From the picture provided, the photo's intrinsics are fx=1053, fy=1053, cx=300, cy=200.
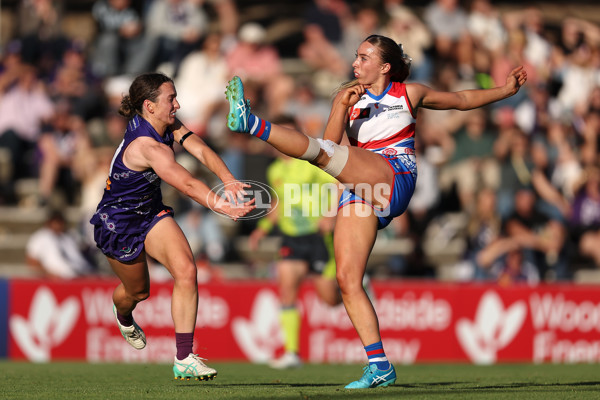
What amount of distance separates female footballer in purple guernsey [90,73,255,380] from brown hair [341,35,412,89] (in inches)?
55.1

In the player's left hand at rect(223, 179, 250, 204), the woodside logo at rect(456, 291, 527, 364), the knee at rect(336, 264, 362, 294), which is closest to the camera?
the player's left hand at rect(223, 179, 250, 204)

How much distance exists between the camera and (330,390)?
25.6 feet

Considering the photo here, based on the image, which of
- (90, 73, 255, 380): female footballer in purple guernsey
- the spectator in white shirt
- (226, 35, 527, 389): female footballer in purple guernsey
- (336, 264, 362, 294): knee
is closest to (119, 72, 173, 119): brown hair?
(90, 73, 255, 380): female footballer in purple guernsey

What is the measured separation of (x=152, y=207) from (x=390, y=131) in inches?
75.2

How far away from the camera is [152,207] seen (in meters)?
8.09

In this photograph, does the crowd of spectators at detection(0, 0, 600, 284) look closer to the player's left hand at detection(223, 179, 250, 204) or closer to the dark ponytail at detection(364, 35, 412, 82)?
the dark ponytail at detection(364, 35, 412, 82)

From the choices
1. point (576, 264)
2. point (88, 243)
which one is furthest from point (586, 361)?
point (88, 243)

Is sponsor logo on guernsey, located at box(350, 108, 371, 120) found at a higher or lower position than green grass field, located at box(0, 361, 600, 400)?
higher

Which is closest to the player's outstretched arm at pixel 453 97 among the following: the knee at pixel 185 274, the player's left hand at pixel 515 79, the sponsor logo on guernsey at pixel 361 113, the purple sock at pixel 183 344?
the player's left hand at pixel 515 79

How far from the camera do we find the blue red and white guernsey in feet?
25.7

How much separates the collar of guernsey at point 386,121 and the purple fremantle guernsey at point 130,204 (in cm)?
152

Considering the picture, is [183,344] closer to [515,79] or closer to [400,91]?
[400,91]

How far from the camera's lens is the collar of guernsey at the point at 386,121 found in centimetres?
792

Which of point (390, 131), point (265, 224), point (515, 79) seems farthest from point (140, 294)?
point (265, 224)
